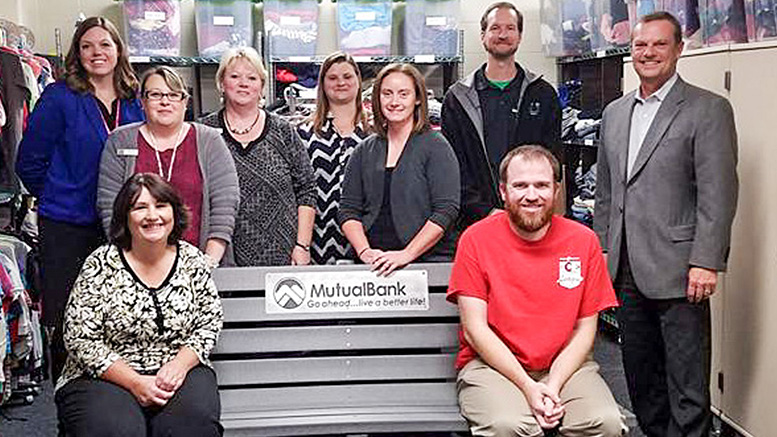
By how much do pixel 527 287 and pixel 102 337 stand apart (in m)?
1.26

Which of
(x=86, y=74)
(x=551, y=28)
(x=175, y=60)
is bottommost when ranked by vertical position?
(x=86, y=74)

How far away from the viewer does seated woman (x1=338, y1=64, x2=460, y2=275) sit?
3.35 meters

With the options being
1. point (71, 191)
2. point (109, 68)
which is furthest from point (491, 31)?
point (71, 191)

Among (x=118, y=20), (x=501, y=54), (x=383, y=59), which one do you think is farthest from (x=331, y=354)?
(x=118, y=20)

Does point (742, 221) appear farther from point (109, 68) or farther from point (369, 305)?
point (109, 68)

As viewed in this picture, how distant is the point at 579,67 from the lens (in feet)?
21.8

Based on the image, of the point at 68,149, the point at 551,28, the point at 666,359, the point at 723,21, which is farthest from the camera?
the point at 551,28

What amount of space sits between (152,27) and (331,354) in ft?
11.6

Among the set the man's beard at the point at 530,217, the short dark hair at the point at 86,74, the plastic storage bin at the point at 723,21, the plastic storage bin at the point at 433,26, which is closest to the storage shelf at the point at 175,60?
the plastic storage bin at the point at 433,26

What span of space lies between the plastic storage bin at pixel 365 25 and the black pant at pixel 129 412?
12.1ft

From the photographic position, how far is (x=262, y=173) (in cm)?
346

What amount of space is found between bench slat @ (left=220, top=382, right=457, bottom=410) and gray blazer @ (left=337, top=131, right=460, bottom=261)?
48cm

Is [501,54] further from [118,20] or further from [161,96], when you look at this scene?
[118,20]

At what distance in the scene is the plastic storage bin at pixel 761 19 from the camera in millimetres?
3455
